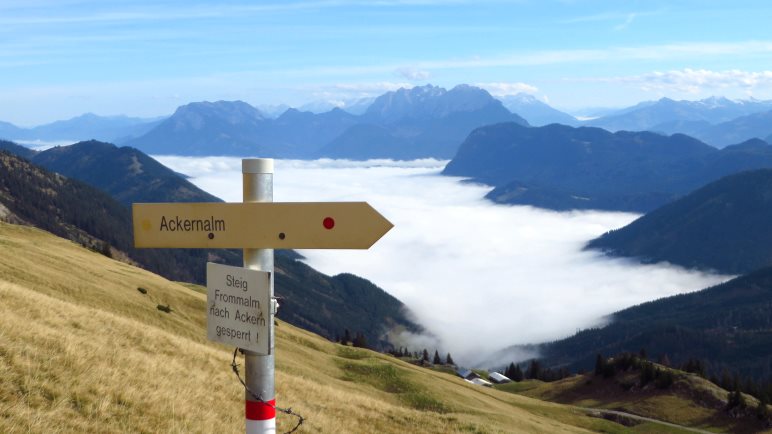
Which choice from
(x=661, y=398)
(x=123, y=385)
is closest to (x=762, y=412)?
(x=661, y=398)

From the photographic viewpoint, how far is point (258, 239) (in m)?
10.7

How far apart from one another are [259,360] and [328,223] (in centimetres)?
251

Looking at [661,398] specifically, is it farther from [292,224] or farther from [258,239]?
[258,239]

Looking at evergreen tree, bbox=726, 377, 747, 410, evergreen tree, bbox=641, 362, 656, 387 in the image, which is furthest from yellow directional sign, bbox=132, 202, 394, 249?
evergreen tree, bbox=641, 362, 656, 387

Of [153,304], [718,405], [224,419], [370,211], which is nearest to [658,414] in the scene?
[718,405]

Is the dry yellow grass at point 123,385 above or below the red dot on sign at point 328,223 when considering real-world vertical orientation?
below

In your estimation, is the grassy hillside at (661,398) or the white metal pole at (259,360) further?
the grassy hillside at (661,398)

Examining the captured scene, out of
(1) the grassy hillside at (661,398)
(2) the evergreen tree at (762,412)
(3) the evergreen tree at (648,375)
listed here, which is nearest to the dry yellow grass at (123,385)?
(1) the grassy hillside at (661,398)

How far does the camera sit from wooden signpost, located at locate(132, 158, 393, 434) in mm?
10492

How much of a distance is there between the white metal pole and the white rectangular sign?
0.34 m

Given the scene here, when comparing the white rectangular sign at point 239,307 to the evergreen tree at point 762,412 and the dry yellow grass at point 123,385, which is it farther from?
the evergreen tree at point 762,412

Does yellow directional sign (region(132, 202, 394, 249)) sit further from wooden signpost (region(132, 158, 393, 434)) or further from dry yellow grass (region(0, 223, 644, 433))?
dry yellow grass (region(0, 223, 644, 433))

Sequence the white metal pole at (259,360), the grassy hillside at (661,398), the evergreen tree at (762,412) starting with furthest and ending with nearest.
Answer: the grassy hillside at (661,398) < the evergreen tree at (762,412) < the white metal pole at (259,360)

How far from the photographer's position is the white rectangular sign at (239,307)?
10.2 metres
